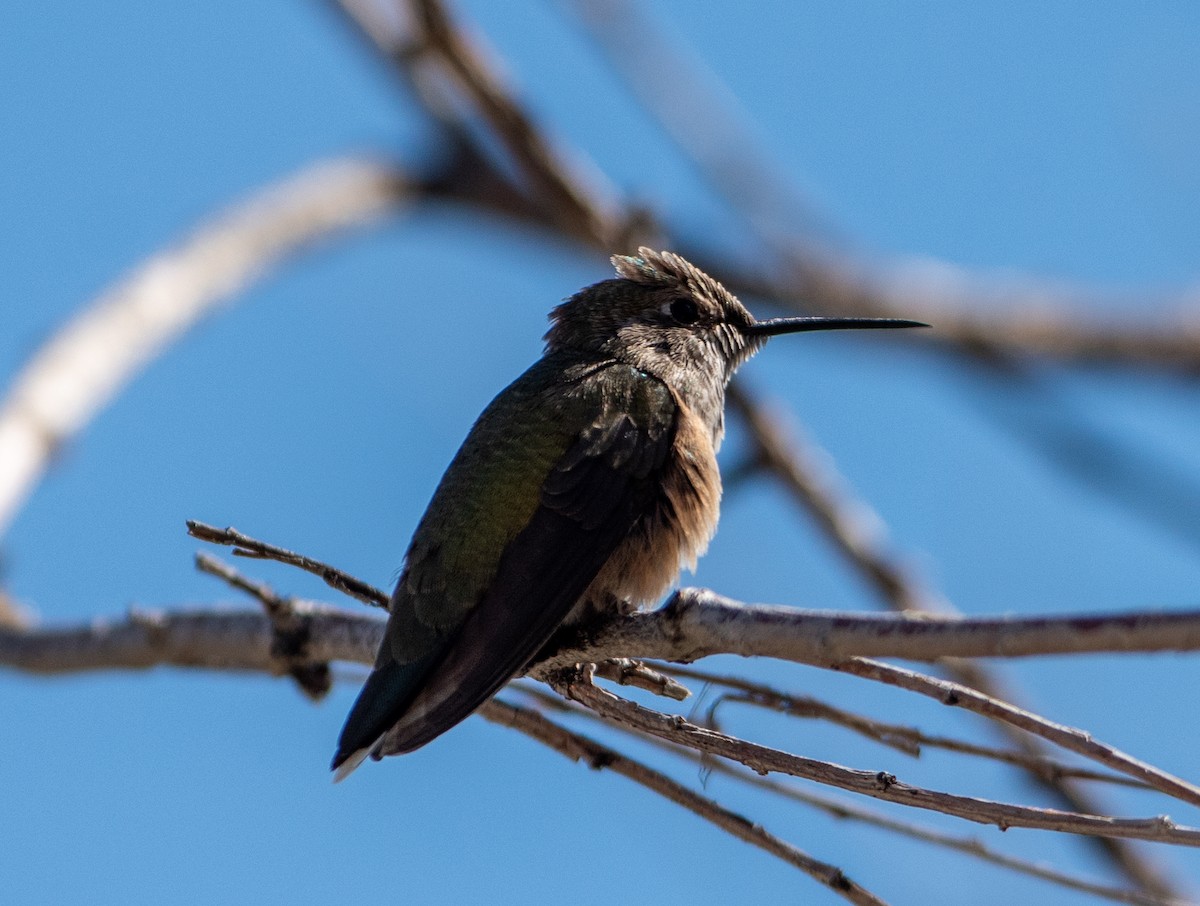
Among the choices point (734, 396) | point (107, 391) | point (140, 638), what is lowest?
point (140, 638)

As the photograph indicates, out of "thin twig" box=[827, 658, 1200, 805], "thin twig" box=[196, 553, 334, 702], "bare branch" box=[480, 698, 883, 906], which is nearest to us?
"thin twig" box=[827, 658, 1200, 805]

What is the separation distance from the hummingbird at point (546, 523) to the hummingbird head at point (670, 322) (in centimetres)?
2

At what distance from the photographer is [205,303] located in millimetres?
5805

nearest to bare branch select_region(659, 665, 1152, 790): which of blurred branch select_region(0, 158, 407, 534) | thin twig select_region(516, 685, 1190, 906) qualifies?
thin twig select_region(516, 685, 1190, 906)

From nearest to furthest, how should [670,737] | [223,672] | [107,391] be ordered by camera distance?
1. [670,737]
2. [223,672]
3. [107,391]

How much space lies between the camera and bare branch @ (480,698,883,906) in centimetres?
254

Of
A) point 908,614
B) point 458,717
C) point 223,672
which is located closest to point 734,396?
point 223,672

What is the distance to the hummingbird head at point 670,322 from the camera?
467cm

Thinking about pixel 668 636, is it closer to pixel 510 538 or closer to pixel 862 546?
pixel 510 538

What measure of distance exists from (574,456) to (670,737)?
1335mm

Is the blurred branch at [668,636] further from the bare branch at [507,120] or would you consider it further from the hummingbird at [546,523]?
the bare branch at [507,120]

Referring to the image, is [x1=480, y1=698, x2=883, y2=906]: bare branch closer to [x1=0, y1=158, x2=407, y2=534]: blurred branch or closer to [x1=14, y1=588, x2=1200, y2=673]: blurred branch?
[x1=14, y1=588, x2=1200, y2=673]: blurred branch

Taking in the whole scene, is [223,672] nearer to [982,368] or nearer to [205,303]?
[205,303]

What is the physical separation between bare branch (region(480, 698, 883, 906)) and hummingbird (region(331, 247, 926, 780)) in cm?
14
